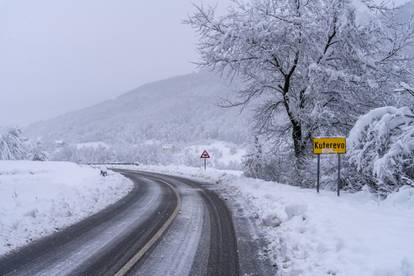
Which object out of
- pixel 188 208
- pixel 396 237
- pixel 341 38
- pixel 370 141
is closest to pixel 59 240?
pixel 188 208

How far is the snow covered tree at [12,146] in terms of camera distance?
142 ft

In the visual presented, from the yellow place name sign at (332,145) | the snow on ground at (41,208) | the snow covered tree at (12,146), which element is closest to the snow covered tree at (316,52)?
the yellow place name sign at (332,145)

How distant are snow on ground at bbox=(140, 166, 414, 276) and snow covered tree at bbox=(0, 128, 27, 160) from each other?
4367cm

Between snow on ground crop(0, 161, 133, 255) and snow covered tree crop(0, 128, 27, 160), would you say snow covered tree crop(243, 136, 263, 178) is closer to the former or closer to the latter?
snow on ground crop(0, 161, 133, 255)

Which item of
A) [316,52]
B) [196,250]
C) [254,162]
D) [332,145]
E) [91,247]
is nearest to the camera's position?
[196,250]

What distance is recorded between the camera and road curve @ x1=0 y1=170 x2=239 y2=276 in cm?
552

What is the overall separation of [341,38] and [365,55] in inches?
53.5

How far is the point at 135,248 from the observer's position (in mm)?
6613

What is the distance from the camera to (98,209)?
11656 mm

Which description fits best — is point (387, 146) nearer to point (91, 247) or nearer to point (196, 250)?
point (196, 250)

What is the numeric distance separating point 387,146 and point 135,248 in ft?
24.3

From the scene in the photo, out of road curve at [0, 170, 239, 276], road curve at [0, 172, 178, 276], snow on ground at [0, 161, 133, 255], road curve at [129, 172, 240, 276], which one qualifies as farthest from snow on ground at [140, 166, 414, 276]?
snow on ground at [0, 161, 133, 255]

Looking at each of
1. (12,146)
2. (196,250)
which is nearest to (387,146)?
(196,250)

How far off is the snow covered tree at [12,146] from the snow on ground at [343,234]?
4367 cm
